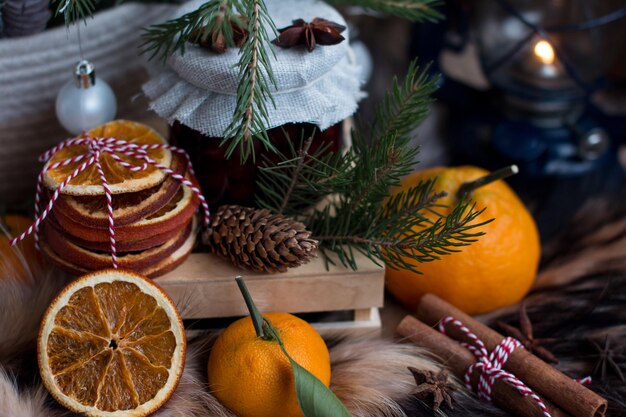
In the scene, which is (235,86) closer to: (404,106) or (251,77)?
(251,77)

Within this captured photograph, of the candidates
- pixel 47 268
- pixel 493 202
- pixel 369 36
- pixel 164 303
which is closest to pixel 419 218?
pixel 493 202

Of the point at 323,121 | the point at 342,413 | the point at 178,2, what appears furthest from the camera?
the point at 178,2

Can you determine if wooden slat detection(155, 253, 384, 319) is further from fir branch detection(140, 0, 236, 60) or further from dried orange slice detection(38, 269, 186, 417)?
fir branch detection(140, 0, 236, 60)

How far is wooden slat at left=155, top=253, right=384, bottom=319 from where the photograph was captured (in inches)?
28.2

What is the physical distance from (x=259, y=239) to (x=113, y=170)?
16 centimetres

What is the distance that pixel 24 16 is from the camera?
0.78m

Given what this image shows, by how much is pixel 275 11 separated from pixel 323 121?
0.46 feet

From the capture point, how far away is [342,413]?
60cm

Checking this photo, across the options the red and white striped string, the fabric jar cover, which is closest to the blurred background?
the red and white striped string

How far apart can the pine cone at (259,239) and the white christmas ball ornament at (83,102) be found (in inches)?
6.9

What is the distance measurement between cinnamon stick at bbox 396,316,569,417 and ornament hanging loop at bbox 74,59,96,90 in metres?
0.43

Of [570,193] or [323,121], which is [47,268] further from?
[570,193]

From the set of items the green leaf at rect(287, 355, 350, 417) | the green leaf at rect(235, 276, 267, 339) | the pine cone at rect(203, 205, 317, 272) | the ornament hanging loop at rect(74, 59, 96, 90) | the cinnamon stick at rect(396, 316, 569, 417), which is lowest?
the cinnamon stick at rect(396, 316, 569, 417)

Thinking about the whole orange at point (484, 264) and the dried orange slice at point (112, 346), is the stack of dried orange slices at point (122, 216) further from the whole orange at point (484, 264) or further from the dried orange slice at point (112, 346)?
the whole orange at point (484, 264)
